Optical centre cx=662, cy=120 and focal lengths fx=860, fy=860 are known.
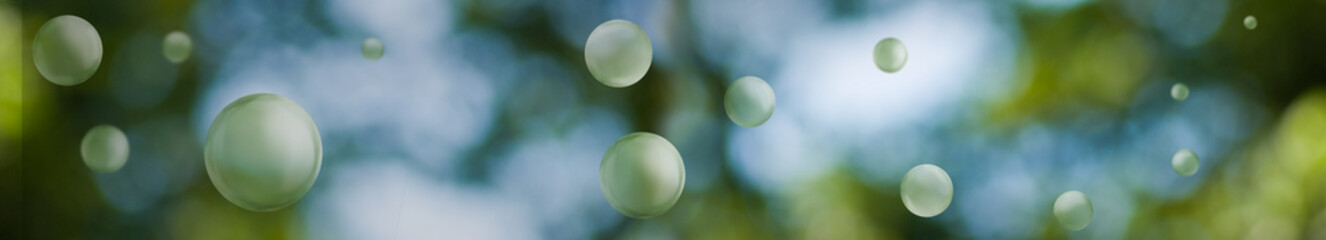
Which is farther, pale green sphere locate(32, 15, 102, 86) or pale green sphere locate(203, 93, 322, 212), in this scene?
pale green sphere locate(32, 15, 102, 86)

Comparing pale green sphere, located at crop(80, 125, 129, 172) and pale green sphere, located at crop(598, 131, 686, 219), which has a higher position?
pale green sphere, located at crop(598, 131, 686, 219)

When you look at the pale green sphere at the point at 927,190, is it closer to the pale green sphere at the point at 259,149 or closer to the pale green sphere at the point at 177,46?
the pale green sphere at the point at 259,149

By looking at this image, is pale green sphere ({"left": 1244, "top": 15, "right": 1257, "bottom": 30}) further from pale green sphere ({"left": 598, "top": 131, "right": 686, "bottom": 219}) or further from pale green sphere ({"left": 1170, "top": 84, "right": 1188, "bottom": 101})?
pale green sphere ({"left": 598, "top": 131, "right": 686, "bottom": 219})

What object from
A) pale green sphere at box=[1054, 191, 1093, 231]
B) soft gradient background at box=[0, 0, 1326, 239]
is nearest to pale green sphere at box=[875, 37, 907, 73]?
soft gradient background at box=[0, 0, 1326, 239]

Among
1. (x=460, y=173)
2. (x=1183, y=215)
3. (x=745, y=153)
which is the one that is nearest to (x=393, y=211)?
(x=460, y=173)

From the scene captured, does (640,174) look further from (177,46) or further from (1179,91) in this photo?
(1179,91)
